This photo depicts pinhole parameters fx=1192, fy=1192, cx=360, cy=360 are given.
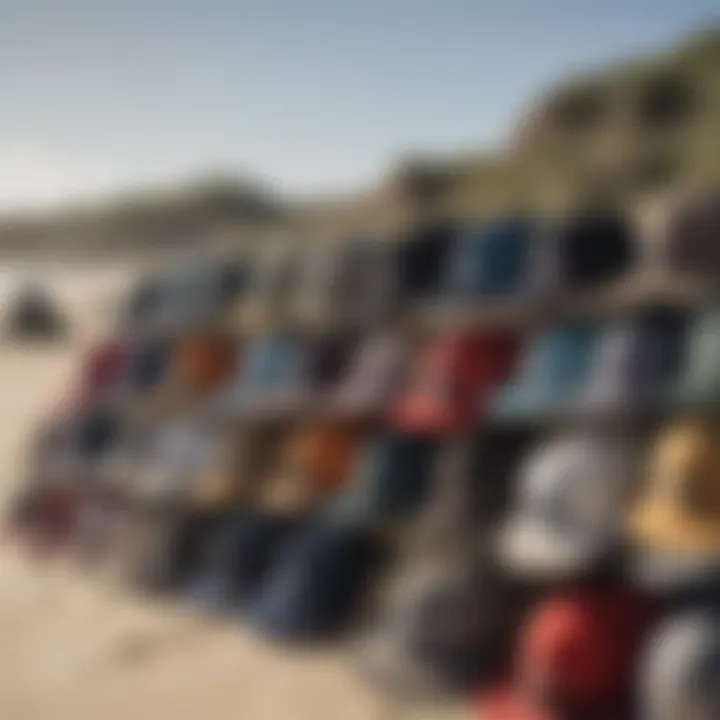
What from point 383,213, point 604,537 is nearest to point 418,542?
point 604,537

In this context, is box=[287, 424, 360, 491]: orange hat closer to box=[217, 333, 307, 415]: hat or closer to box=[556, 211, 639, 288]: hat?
box=[217, 333, 307, 415]: hat

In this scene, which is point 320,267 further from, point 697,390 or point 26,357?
point 26,357

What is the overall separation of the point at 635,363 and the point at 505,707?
3.34 ft

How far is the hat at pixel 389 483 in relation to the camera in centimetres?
384

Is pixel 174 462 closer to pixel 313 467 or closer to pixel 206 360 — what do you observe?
pixel 206 360

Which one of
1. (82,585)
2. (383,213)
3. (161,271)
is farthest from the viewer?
(383,213)

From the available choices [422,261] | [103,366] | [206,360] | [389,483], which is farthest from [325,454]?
[103,366]

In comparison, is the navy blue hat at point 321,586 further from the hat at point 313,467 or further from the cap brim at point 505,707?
the cap brim at point 505,707

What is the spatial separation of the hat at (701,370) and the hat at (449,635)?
745 millimetres

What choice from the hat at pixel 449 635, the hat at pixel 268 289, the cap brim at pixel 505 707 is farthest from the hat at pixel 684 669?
the hat at pixel 268 289

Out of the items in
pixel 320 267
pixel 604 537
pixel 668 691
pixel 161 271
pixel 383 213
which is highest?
pixel 383 213

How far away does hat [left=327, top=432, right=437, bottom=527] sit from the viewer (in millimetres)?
3842

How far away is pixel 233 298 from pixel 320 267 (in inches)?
26.6

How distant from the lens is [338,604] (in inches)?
149
